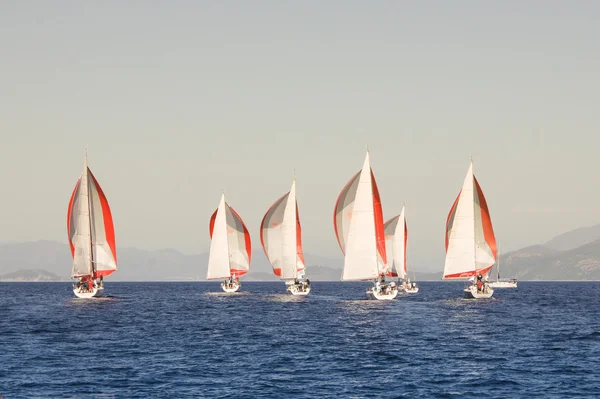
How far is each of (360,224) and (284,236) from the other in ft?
70.6

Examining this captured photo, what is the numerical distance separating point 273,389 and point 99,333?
28923 millimetres

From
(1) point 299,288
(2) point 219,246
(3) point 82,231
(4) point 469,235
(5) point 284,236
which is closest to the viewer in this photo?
(3) point 82,231

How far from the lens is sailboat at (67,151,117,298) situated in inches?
4023

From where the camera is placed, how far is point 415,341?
60906 millimetres

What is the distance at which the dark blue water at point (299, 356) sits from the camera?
41.0 metres

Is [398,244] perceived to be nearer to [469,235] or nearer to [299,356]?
[469,235]

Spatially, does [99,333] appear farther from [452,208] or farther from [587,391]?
[452,208]

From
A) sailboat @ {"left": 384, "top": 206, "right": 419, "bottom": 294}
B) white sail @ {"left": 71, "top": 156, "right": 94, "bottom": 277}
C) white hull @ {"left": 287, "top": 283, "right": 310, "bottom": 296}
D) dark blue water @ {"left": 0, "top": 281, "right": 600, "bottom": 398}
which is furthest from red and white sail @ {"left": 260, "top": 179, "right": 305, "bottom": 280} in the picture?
dark blue water @ {"left": 0, "top": 281, "right": 600, "bottom": 398}

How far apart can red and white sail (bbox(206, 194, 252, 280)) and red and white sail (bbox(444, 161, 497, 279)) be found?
38.0m

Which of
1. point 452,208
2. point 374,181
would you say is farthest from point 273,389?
point 452,208

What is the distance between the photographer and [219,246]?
13000cm

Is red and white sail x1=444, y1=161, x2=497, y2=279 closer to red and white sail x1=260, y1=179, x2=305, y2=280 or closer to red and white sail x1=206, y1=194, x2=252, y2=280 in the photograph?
red and white sail x1=260, y1=179, x2=305, y2=280

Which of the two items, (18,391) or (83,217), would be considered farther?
(83,217)

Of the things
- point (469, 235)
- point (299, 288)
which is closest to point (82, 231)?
point (299, 288)
